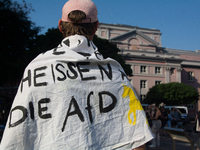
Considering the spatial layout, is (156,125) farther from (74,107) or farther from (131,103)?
(74,107)

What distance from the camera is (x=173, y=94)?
128 ft

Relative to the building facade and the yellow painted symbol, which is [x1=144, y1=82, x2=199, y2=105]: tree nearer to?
the building facade

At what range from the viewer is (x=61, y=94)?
50.9 inches

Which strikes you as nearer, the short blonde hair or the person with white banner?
the person with white banner

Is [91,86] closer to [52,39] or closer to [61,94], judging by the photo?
[61,94]

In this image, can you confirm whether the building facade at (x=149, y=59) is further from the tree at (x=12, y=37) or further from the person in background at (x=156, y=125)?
the person in background at (x=156, y=125)

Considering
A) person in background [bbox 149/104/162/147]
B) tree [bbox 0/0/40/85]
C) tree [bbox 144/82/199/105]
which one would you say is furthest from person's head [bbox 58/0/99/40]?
tree [bbox 144/82/199/105]

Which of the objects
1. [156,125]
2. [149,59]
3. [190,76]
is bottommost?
[156,125]

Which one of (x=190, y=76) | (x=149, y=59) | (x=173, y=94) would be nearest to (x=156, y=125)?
(x=173, y=94)

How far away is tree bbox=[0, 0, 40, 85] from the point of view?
1533cm

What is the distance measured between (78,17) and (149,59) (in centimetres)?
4397

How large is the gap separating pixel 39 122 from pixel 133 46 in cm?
4819

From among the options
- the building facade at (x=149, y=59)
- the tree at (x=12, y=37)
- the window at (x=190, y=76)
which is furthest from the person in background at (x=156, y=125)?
the window at (x=190, y=76)

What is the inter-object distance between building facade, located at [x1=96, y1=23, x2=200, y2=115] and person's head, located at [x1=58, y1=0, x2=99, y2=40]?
41.6 metres
